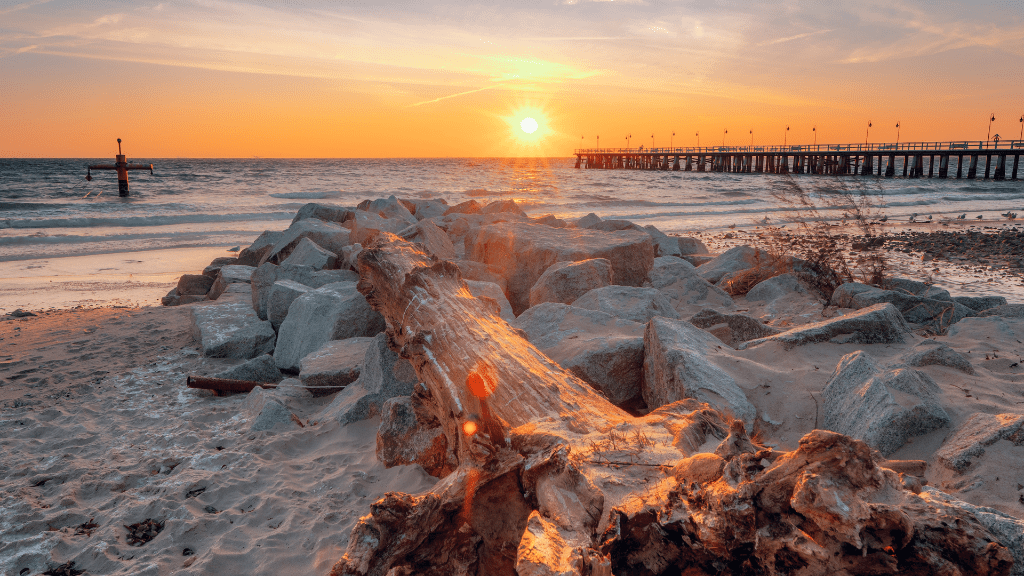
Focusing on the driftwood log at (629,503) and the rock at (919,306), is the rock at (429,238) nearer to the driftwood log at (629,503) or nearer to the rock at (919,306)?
the driftwood log at (629,503)

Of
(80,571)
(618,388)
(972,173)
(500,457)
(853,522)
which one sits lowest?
(80,571)

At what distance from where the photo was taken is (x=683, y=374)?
10.5 feet

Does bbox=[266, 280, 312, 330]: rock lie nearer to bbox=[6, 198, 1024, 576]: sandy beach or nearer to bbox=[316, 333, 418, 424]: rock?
bbox=[6, 198, 1024, 576]: sandy beach

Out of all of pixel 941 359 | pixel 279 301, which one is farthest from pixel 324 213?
pixel 941 359

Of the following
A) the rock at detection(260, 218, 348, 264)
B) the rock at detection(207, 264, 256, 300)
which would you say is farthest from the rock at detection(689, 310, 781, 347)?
the rock at detection(207, 264, 256, 300)

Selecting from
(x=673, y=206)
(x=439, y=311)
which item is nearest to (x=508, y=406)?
(x=439, y=311)

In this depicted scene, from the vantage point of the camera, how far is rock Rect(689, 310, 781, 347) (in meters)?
4.66

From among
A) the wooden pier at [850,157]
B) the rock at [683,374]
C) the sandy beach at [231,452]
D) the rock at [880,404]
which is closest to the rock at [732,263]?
the sandy beach at [231,452]

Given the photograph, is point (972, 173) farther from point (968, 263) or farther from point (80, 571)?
point (80, 571)

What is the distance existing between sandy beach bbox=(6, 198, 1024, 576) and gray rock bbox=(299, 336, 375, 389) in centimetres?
10

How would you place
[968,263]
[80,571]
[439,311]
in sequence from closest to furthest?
[80,571] → [439,311] → [968,263]

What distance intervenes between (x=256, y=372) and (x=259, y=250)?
202 inches

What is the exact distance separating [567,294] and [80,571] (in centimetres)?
410

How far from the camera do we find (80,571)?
2508mm
